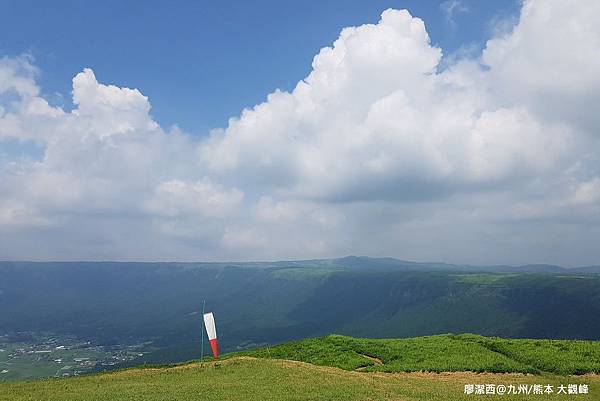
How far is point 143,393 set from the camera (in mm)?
32312

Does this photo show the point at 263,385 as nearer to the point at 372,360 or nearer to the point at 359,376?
the point at 359,376

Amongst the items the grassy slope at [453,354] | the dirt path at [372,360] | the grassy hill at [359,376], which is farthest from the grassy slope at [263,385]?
the dirt path at [372,360]

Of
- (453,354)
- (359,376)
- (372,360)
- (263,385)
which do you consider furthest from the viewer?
(372,360)

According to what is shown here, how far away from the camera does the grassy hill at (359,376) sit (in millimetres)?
31594

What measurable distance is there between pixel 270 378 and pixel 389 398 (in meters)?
11.7

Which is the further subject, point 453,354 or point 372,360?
point 372,360

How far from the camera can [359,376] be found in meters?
38.4

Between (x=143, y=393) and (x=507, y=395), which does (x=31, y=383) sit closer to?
(x=143, y=393)

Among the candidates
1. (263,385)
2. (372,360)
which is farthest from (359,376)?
(372,360)

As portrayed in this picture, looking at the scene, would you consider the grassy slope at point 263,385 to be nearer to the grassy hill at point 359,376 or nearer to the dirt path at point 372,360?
the grassy hill at point 359,376

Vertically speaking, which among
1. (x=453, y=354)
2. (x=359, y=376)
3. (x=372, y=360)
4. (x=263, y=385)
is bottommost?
(x=372, y=360)

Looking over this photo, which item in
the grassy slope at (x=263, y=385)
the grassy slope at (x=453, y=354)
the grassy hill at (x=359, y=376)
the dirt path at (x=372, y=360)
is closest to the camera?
the grassy slope at (x=263, y=385)

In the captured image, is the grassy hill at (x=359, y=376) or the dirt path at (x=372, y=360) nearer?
the grassy hill at (x=359, y=376)

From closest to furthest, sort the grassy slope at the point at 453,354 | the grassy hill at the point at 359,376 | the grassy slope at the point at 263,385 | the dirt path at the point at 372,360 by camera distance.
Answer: the grassy slope at the point at 263,385, the grassy hill at the point at 359,376, the grassy slope at the point at 453,354, the dirt path at the point at 372,360
